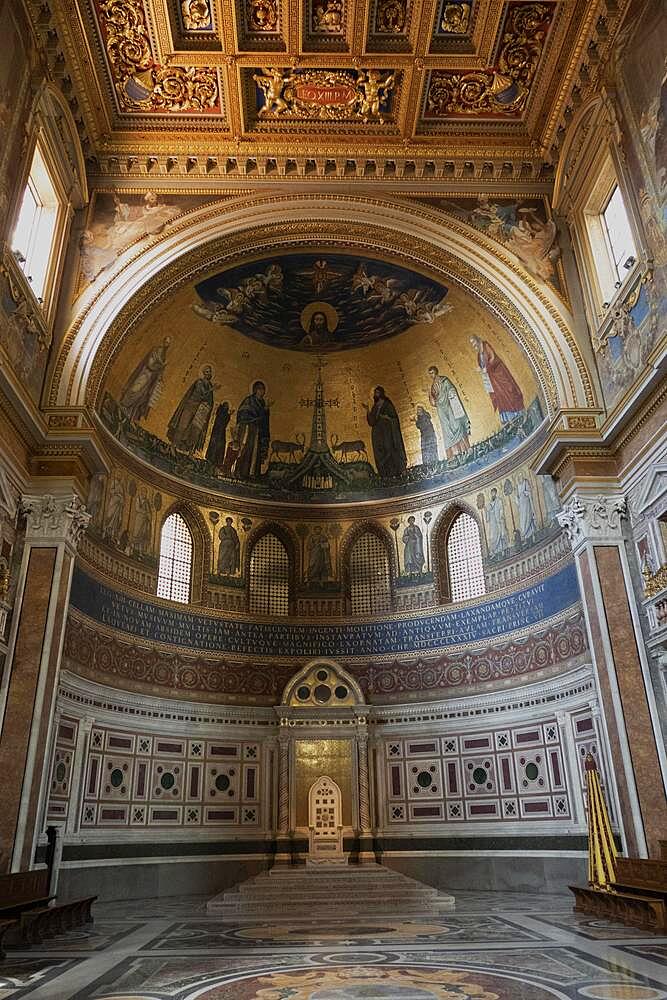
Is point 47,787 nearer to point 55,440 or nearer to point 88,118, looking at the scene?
point 55,440

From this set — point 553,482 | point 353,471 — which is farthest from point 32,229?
point 553,482

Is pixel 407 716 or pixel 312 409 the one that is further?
pixel 312 409

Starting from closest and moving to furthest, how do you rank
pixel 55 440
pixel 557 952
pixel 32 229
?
pixel 557 952, pixel 55 440, pixel 32 229

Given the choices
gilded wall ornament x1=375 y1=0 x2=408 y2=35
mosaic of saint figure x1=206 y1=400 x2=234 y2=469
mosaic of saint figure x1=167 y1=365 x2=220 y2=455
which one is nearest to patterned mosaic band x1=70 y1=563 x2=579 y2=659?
mosaic of saint figure x1=206 y1=400 x2=234 y2=469

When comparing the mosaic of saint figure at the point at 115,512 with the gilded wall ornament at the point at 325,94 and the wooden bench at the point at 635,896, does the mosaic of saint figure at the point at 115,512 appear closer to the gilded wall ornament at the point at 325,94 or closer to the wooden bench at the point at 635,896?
the gilded wall ornament at the point at 325,94

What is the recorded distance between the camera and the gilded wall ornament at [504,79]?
17328mm

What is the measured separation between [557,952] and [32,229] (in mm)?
17413

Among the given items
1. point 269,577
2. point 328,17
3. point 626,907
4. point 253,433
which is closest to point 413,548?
point 269,577

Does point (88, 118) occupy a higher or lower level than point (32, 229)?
higher

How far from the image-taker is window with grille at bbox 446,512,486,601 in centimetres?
2219

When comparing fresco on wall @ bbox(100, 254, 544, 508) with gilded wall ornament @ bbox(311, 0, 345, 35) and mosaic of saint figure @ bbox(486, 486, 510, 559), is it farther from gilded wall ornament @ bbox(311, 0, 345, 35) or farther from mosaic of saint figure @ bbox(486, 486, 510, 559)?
gilded wall ornament @ bbox(311, 0, 345, 35)

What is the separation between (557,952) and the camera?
9.67m

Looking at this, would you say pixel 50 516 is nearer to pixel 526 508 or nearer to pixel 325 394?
pixel 325 394

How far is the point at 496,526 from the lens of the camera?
2138cm
